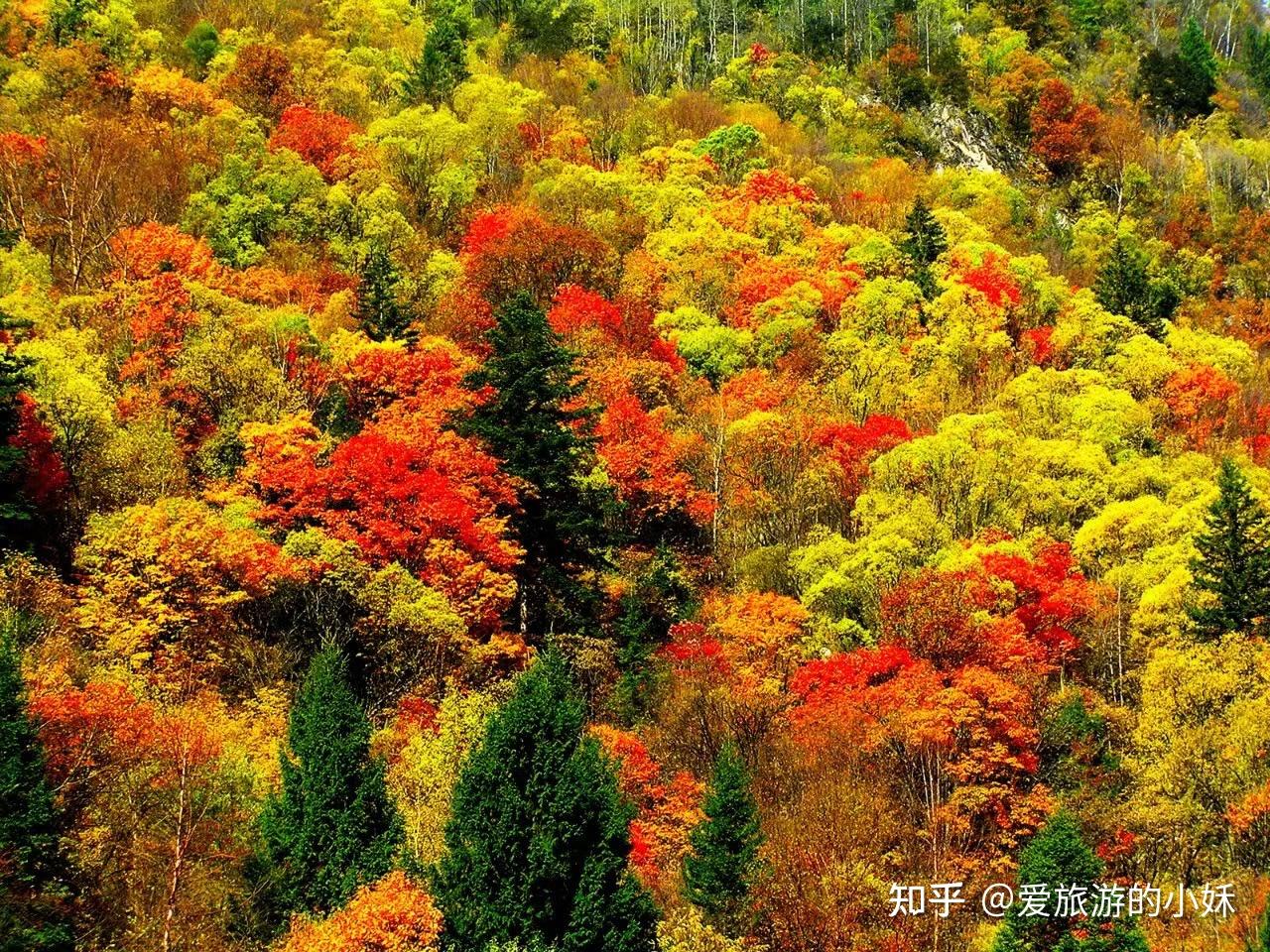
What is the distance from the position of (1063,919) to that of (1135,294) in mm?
47965

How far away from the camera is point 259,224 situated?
51.8m

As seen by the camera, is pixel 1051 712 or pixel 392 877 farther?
pixel 1051 712

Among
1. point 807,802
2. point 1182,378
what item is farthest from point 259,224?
point 1182,378

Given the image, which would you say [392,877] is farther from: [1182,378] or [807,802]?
[1182,378]

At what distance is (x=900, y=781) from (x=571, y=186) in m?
38.9

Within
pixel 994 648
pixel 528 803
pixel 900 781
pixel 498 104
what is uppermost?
pixel 498 104

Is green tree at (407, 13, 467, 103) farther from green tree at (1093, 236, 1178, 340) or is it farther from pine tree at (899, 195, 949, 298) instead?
green tree at (1093, 236, 1178, 340)

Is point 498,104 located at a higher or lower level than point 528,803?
higher

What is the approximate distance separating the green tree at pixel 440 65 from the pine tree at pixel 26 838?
5758 cm

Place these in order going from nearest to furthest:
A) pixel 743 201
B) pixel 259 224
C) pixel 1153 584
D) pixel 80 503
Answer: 1. pixel 80 503
2. pixel 1153 584
3. pixel 259 224
4. pixel 743 201

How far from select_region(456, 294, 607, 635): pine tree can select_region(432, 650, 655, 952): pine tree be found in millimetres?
12960

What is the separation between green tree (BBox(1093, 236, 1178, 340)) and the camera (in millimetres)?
62094

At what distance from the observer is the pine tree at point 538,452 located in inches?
1495

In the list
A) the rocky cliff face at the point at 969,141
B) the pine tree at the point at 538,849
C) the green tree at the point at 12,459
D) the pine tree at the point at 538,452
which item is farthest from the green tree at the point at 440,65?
the pine tree at the point at 538,849
